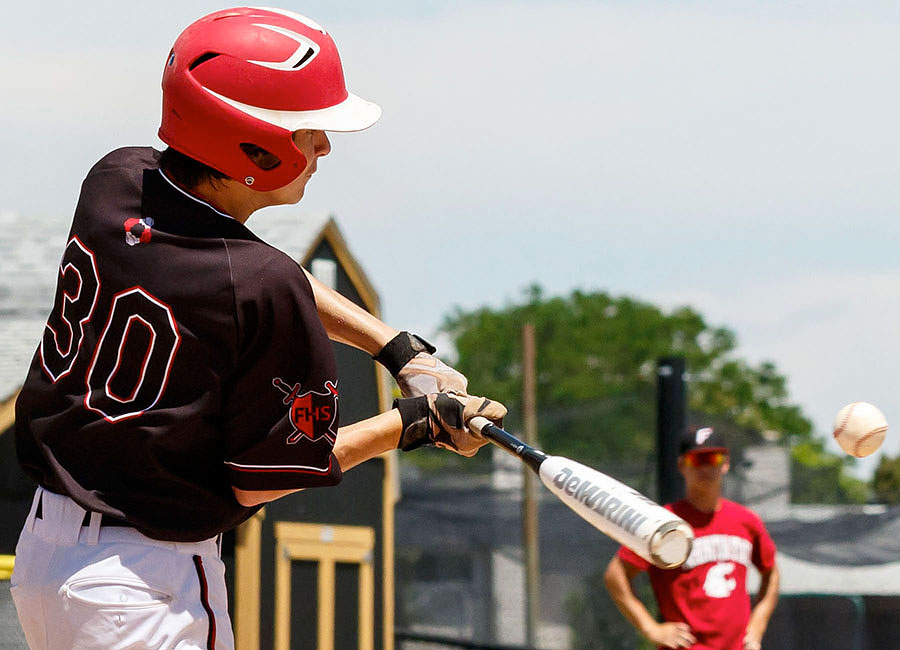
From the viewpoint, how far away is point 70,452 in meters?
3.09

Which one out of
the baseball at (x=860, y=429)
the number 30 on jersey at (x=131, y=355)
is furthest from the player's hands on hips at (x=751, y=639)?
the number 30 on jersey at (x=131, y=355)

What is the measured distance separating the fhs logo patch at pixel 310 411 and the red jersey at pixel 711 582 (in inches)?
204

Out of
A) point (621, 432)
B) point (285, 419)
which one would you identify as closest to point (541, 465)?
point (285, 419)

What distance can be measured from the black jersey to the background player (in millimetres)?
5331

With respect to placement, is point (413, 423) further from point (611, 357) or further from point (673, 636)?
point (611, 357)

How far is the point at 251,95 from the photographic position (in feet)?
10.6

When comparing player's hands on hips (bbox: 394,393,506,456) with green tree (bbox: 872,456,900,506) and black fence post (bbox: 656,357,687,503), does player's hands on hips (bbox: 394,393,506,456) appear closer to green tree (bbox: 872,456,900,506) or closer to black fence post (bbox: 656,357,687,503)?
black fence post (bbox: 656,357,687,503)

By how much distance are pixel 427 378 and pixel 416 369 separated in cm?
4

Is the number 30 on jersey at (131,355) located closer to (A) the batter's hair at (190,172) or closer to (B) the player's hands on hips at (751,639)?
(A) the batter's hair at (190,172)

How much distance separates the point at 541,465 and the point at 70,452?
1.17 meters

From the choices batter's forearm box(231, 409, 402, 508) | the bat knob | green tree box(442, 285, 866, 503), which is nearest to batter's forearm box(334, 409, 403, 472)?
batter's forearm box(231, 409, 402, 508)

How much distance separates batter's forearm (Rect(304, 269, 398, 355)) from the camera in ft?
12.5

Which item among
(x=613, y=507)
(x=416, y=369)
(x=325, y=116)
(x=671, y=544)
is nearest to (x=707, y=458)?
(x=416, y=369)

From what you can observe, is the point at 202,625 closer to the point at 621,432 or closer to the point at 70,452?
the point at 70,452
